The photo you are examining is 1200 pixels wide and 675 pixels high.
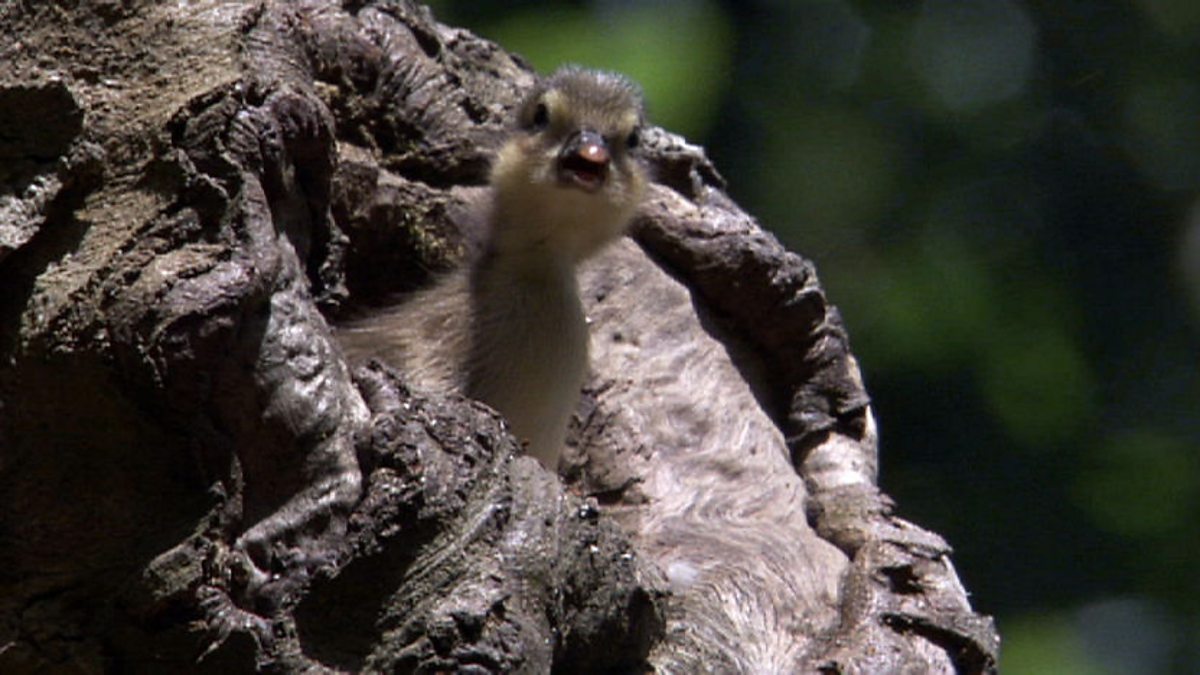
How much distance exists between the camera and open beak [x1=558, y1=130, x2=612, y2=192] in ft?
16.9

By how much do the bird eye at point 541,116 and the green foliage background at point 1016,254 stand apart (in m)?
2.69

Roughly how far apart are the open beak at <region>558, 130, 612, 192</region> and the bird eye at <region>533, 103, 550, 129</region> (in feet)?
0.24

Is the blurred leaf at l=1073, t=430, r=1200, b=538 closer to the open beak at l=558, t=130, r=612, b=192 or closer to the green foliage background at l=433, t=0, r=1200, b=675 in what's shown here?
the green foliage background at l=433, t=0, r=1200, b=675

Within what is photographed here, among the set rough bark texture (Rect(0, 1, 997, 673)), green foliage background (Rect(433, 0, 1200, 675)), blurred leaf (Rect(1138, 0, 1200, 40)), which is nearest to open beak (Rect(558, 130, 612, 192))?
rough bark texture (Rect(0, 1, 997, 673))

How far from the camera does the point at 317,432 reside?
317 cm

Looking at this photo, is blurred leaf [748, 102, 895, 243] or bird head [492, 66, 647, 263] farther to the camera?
blurred leaf [748, 102, 895, 243]

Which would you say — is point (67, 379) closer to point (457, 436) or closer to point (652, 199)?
point (457, 436)

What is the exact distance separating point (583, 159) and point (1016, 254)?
11.8 ft

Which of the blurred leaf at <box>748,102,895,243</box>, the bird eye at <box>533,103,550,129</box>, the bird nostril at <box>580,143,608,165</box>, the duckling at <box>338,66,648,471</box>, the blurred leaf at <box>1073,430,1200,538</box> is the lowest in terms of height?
the duckling at <box>338,66,648,471</box>

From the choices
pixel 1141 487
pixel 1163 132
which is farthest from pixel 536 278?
pixel 1163 132

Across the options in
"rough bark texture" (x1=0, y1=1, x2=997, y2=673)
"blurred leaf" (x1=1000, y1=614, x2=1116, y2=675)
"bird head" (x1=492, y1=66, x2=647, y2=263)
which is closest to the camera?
"rough bark texture" (x1=0, y1=1, x2=997, y2=673)

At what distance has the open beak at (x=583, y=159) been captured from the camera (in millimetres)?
5137

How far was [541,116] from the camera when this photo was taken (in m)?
5.20

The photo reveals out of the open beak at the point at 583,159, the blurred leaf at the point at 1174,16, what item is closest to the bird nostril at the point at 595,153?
the open beak at the point at 583,159
